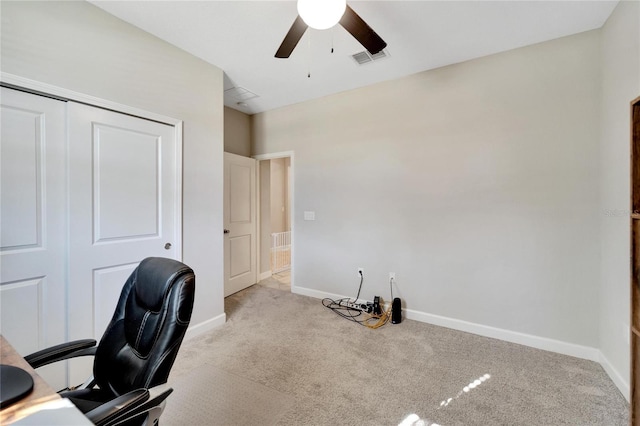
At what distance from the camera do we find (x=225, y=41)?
240 cm

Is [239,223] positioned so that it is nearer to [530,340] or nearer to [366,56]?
[366,56]

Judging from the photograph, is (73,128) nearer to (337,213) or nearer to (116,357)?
(116,357)

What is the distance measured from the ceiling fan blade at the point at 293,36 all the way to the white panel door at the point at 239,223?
83.6 inches

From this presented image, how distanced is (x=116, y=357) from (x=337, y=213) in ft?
8.94

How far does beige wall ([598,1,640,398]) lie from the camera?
5.90 ft

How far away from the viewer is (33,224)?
1.73 metres

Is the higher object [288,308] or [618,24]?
[618,24]

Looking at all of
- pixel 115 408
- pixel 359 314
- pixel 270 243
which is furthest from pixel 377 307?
pixel 115 408

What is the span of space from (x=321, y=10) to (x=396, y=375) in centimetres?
252

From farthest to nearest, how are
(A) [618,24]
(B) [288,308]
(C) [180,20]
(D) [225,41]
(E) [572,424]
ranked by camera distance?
1. (B) [288,308]
2. (D) [225,41]
3. (C) [180,20]
4. (A) [618,24]
5. (E) [572,424]

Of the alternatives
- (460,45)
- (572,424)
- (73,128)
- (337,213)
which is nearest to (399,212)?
(337,213)

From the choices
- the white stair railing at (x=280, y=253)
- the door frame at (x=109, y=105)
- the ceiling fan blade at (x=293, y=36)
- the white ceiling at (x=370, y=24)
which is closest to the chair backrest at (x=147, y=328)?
the door frame at (x=109, y=105)

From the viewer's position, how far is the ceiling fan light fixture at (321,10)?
1.40 metres

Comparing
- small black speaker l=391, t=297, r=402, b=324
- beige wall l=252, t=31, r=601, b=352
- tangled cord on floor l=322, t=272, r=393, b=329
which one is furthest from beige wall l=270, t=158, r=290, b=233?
small black speaker l=391, t=297, r=402, b=324
